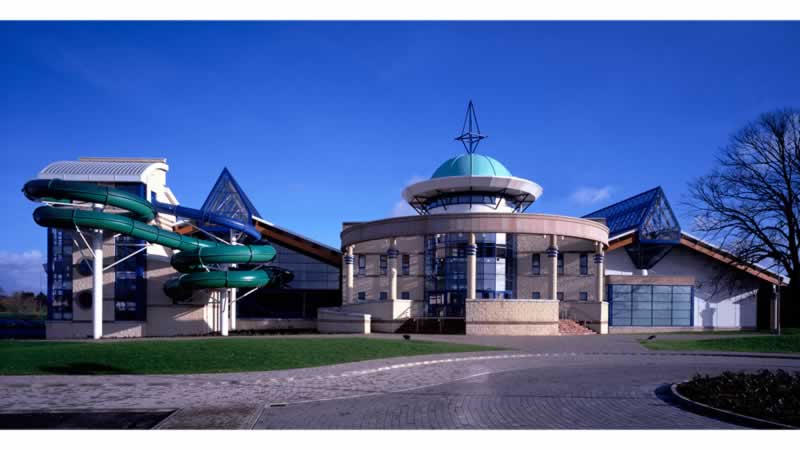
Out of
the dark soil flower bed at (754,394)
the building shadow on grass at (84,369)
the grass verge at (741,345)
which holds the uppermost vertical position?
the dark soil flower bed at (754,394)

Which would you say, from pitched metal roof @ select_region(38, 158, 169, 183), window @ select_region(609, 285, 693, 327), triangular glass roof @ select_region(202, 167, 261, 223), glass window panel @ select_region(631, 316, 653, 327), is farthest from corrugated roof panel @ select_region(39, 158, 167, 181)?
glass window panel @ select_region(631, 316, 653, 327)

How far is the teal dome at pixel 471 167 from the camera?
43.6 metres

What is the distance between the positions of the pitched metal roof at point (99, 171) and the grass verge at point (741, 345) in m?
31.0

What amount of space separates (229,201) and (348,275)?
44.2ft

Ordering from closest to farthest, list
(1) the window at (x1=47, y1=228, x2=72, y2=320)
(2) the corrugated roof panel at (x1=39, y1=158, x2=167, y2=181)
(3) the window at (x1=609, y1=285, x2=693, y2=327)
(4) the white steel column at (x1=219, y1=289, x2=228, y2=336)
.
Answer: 1. (4) the white steel column at (x1=219, y1=289, x2=228, y2=336)
2. (2) the corrugated roof panel at (x1=39, y1=158, x2=167, y2=181)
3. (1) the window at (x1=47, y1=228, x2=72, y2=320)
4. (3) the window at (x1=609, y1=285, x2=693, y2=327)

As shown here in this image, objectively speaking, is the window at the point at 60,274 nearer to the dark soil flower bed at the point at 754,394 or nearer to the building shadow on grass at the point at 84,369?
the building shadow on grass at the point at 84,369

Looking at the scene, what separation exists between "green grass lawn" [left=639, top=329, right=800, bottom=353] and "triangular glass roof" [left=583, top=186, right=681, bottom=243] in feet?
58.6

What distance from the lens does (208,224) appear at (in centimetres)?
4197

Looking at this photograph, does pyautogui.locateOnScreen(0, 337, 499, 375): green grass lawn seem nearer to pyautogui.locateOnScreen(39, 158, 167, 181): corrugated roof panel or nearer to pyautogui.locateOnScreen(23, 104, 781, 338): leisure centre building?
pyautogui.locateOnScreen(23, 104, 781, 338): leisure centre building

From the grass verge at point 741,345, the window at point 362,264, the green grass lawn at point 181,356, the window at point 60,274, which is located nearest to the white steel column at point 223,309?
the window at point 60,274

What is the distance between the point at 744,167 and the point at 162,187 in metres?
36.6

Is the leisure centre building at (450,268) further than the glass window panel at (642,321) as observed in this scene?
No

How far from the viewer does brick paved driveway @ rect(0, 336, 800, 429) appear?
35.1ft

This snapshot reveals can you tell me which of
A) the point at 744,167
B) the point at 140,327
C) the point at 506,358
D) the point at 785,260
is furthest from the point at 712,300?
the point at 140,327
